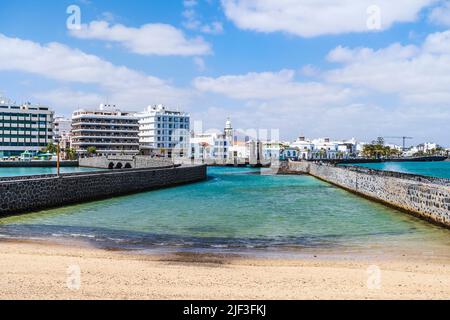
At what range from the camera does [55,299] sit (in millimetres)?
8555

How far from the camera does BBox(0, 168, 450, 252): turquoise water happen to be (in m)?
17.2

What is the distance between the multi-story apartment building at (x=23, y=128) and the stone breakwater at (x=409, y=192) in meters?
118

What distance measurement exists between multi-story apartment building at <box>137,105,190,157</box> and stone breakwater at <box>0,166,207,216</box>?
390ft

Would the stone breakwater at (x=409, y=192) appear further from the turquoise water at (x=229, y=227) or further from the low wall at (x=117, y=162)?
the low wall at (x=117, y=162)

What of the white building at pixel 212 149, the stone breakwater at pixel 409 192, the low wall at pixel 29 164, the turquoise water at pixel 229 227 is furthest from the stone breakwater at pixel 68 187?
the white building at pixel 212 149

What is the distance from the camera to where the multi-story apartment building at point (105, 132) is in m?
150

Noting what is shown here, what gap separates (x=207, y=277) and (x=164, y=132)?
168068 millimetres

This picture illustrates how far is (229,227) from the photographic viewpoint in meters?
21.7

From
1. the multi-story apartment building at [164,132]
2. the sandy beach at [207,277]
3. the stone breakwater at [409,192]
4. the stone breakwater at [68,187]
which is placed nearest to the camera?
the sandy beach at [207,277]

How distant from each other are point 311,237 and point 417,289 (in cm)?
901

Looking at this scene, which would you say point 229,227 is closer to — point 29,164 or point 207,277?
point 207,277

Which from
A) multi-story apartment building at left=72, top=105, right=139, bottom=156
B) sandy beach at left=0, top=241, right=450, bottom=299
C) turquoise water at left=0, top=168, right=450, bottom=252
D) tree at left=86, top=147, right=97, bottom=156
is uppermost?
multi-story apartment building at left=72, top=105, right=139, bottom=156

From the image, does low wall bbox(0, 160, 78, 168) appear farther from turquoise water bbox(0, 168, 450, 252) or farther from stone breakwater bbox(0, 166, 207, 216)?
turquoise water bbox(0, 168, 450, 252)

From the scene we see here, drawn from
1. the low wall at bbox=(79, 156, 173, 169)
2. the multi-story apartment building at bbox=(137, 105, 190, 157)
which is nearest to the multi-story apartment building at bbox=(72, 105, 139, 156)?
the multi-story apartment building at bbox=(137, 105, 190, 157)
